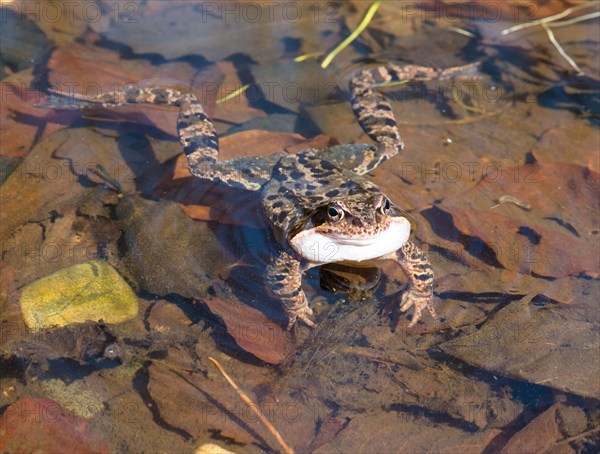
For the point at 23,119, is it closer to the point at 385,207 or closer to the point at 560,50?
the point at 385,207

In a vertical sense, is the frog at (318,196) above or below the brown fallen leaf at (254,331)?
above

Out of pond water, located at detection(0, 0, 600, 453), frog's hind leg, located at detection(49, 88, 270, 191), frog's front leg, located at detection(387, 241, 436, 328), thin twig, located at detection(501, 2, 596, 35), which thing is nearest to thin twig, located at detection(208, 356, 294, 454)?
pond water, located at detection(0, 0, 600, 453)

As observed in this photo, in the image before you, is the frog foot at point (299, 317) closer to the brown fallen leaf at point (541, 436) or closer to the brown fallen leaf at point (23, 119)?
the brown fallen leaf at point (541, 436)

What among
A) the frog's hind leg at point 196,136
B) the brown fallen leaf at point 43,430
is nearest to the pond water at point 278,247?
the brown fallen leaf at point 43,430

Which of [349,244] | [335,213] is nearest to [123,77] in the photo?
[335,213]

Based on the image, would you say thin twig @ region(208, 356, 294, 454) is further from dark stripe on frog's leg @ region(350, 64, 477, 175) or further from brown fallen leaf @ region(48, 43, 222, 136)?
brown fallen leaf @ region(48, 43, 222, 136)

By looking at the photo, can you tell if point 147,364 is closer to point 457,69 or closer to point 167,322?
point 167,322

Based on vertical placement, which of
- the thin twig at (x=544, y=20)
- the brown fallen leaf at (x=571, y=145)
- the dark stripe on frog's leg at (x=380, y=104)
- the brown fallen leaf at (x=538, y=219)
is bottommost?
the brown fallen leaf at (x=538, y=219)
